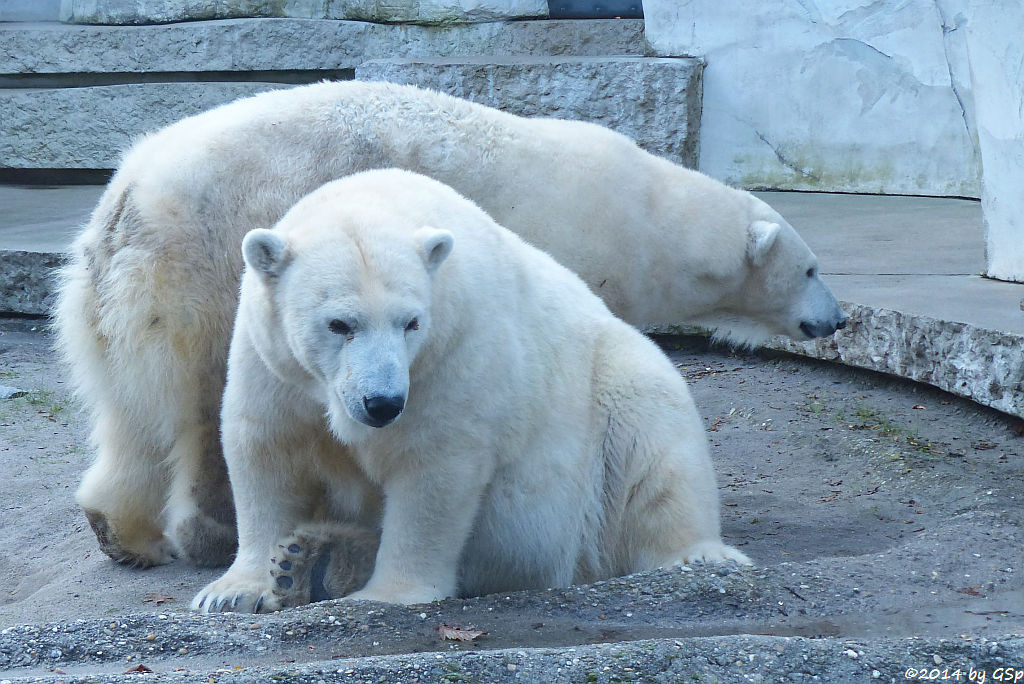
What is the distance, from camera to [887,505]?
386 cm

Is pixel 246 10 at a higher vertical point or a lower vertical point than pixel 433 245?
higher

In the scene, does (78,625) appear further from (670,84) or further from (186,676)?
(670,84)

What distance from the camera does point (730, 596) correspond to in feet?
8.95

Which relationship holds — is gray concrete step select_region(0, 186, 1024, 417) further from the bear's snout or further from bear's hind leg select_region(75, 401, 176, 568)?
bear's hind leg select_region(75, 401, 176, 568)

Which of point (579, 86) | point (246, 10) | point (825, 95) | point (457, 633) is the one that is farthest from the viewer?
point (246, 10)

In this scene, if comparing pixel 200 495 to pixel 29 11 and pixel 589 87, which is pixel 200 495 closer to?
pixel 589 87

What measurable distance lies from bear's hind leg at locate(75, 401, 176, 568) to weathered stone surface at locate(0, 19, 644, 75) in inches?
211

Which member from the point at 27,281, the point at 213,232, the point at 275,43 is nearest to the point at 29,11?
the point at 275,43

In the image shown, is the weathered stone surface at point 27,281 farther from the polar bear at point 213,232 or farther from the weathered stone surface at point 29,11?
the weathered stone surface at point 29,11

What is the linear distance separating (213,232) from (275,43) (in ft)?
18.0

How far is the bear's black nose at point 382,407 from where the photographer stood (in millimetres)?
2361

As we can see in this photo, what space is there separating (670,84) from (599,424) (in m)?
4.67

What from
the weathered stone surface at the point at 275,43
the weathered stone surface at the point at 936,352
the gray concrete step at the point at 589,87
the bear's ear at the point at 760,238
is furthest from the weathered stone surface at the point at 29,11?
the bear's ear at the point at 760,238

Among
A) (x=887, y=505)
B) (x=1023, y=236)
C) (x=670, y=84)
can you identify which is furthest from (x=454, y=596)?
(x=670, y=84)
